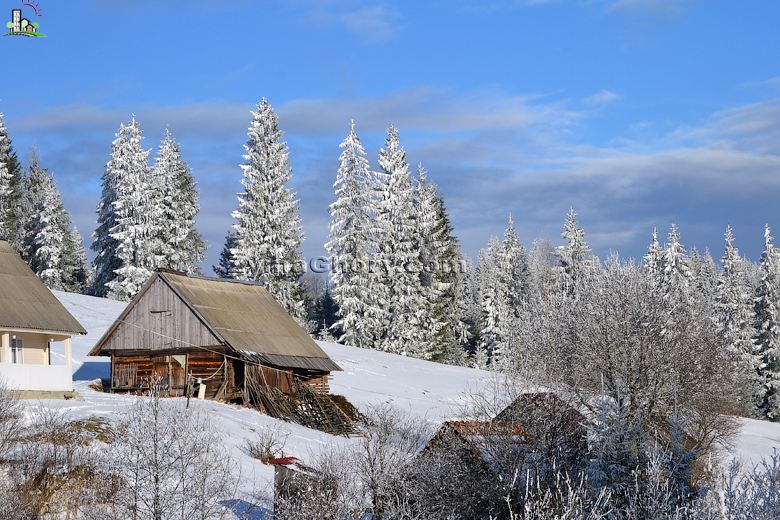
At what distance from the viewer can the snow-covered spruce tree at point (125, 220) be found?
68.5m

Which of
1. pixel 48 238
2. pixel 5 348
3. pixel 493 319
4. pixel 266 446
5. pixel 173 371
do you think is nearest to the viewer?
pixel 266 446

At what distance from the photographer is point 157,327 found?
46.6 metres

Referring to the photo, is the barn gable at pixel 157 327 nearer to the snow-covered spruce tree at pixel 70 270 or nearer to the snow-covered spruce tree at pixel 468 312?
the snow-covered spruce tree at pixel 70 270

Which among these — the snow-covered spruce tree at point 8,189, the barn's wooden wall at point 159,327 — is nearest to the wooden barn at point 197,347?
the barn's wooden wall at point 159,327

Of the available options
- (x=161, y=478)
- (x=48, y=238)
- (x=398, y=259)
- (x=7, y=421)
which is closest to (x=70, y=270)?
(x=48, y=238)

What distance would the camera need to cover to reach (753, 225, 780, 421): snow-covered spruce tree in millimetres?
75375

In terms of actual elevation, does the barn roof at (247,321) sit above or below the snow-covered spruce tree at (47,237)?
below

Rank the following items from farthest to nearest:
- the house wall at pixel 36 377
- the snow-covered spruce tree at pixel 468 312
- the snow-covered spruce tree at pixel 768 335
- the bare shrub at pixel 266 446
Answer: the snow-covered spruce tree at pixel 468 312, the snow-covered spruce tree at pixel 768 335, the house wall at pixel 36 377, the bare shrub at pixel 266 446

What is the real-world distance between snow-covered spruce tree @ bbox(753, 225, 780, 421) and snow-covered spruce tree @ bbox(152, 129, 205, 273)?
133 ft

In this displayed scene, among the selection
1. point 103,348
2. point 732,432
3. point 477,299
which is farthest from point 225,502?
point 477,299

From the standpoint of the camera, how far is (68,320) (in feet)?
130

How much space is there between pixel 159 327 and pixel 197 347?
94.4 inches

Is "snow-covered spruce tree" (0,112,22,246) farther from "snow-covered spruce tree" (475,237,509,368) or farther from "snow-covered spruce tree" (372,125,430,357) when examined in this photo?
"snow-covered spruce tree" (475,237,509,368)

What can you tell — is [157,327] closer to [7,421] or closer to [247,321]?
[247,321]
